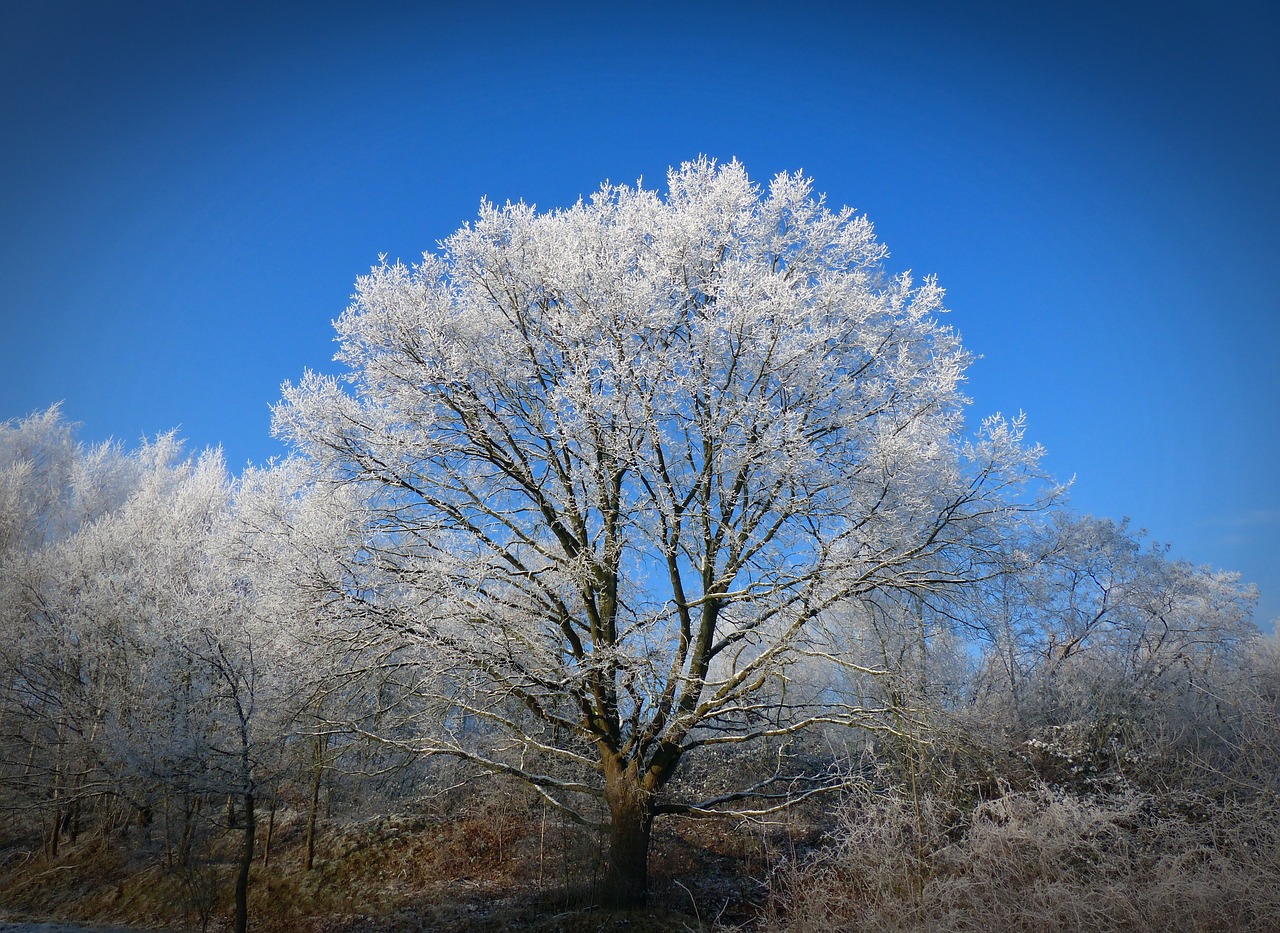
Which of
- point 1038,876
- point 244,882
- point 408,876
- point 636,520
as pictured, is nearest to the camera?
point 1038,876

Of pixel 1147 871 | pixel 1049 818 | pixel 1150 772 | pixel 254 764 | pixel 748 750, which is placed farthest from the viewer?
pixel 748 750

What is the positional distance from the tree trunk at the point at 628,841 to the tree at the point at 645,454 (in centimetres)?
4

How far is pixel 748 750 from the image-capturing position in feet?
53.6

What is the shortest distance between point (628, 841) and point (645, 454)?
16.0 feet

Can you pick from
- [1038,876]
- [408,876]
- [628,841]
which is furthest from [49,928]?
Answer: [1038,876]

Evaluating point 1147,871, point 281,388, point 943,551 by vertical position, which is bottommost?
point 1147,871

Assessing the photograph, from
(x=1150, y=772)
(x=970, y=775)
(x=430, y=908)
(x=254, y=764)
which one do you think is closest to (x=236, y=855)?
(x=430, y=908)

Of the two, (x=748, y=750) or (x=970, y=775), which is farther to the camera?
(x=748, y=750)

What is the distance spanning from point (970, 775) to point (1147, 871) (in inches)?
111

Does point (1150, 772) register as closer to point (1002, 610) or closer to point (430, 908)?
point (1002, 610)

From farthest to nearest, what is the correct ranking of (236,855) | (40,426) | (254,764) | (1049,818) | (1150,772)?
(40,426)
(236,855)
(1150,772)
(254,764)
(1049,818)

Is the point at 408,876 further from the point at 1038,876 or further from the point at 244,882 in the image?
the point at 1038,876

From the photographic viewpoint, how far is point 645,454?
28.9 ft

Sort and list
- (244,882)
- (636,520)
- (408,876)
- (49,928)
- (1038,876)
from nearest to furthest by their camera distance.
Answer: (1038,876), (636,520), (244,882), (49,928), (408,876)
